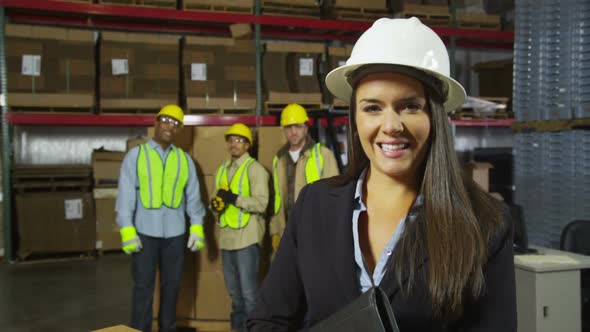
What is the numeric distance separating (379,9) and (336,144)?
418cm

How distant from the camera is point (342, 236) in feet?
4.50

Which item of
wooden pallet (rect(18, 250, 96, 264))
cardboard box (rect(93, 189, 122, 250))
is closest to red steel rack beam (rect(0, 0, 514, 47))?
cardboard box (rect(93, 189, 122, 250))

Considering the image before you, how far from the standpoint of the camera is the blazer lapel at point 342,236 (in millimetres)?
1320

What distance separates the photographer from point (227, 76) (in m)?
7.95

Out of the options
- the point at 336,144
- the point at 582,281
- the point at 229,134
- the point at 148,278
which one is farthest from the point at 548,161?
the point at 148,278

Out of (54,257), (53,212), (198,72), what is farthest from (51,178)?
(198,72)

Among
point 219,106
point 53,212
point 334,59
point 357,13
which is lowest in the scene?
point 53,212

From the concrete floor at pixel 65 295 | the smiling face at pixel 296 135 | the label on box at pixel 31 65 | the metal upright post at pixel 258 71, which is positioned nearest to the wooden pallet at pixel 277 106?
the metal upright post at pixel 258 71

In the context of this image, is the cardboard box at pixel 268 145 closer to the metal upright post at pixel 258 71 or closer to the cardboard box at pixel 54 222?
the metal upright post at pixel 258 71

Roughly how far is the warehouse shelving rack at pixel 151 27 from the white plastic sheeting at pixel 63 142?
1420 mm

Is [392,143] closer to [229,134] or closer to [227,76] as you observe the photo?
[229,134]

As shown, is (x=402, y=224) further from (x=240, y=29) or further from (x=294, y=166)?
(x=240, y=29)

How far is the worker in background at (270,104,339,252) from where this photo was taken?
5.14 metres

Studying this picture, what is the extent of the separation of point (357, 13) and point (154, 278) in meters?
6.06
